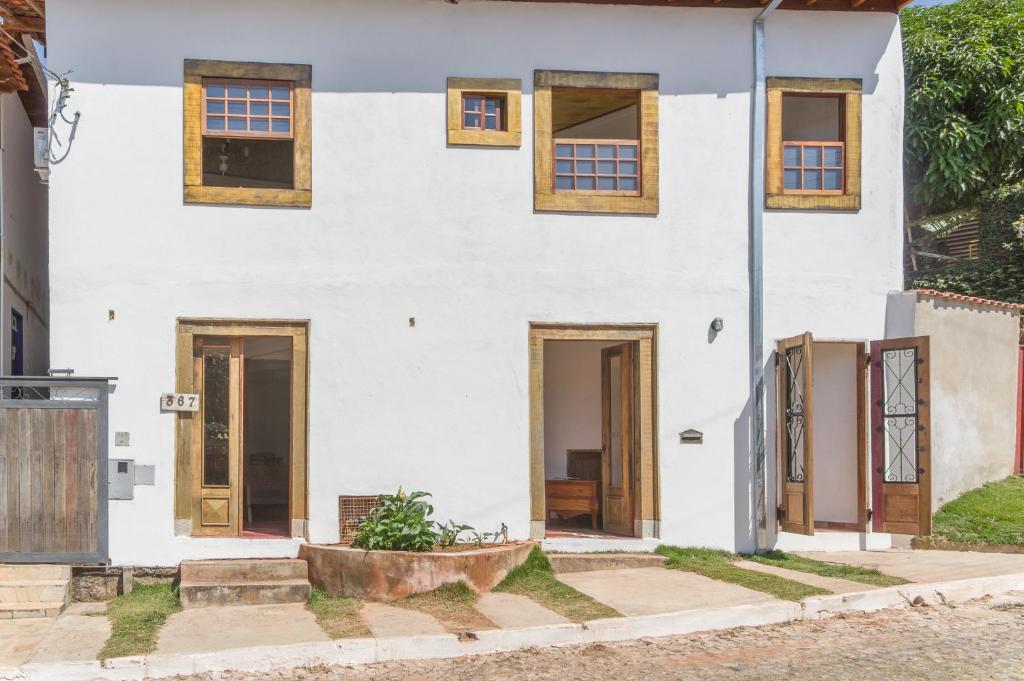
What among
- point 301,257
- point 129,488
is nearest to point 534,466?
point 301,257

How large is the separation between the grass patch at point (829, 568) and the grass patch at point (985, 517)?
200 centimetres

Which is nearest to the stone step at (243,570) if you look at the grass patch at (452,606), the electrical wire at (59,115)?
the grass patch at (452,606)

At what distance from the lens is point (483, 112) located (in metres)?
11.6

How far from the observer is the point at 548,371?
49.6 feet

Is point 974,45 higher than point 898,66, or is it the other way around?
point 974,45

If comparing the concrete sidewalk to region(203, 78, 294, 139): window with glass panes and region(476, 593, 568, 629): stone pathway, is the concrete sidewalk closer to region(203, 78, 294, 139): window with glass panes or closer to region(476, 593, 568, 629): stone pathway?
region(476, 593, 568, 629): stone pathway

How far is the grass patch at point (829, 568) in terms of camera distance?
33.1 ft

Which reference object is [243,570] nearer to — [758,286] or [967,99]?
[758,286]

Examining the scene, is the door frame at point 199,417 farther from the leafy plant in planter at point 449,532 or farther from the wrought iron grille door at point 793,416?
the wrought iron grille door at point 793,416

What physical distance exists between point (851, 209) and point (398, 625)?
22.3 ft

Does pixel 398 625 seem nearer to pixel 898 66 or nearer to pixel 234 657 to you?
pixel 234 657

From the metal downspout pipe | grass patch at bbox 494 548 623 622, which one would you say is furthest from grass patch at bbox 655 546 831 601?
grass patch at bbox 494 548 623 622

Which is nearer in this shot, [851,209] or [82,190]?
[82,190]

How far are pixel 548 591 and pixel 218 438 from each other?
3.81m
